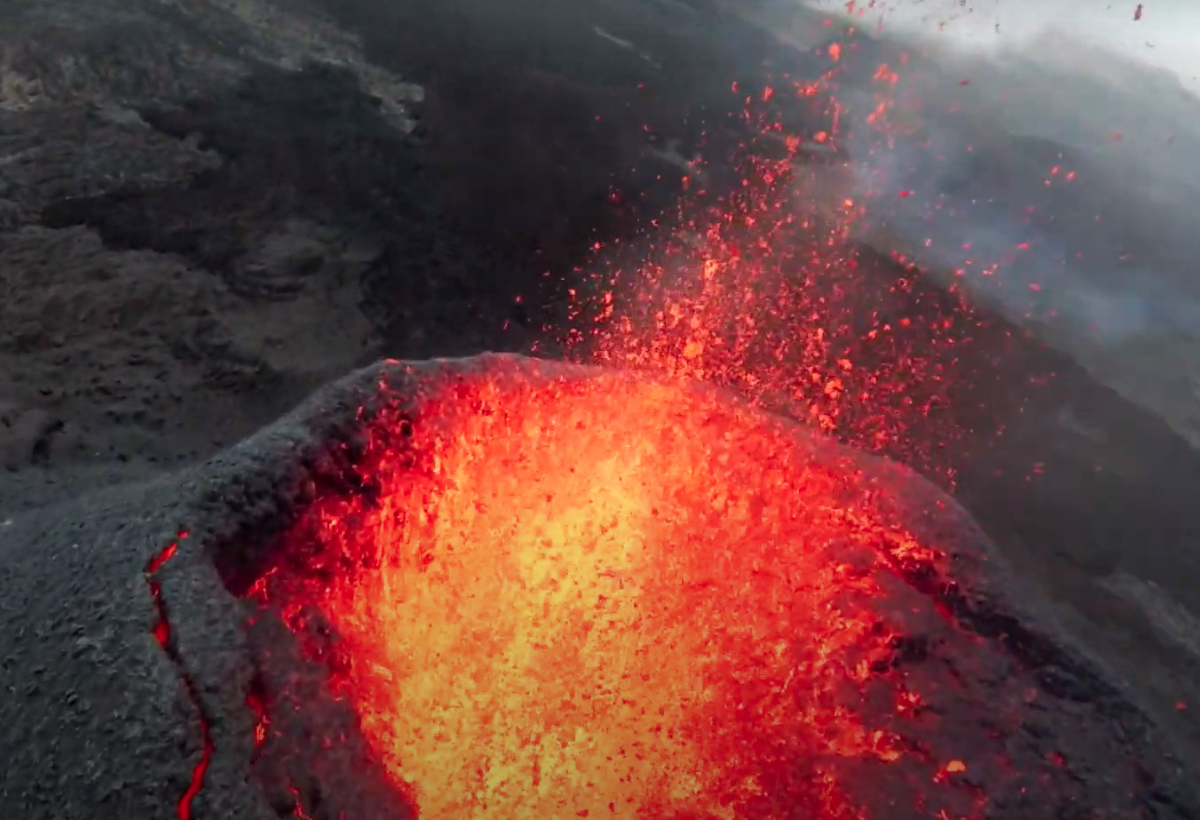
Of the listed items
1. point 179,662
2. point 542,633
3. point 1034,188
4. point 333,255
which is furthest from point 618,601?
point 1034,188

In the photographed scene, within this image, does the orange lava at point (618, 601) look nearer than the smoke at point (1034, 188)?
Yes

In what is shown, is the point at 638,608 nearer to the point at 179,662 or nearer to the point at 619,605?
the point at 619,605

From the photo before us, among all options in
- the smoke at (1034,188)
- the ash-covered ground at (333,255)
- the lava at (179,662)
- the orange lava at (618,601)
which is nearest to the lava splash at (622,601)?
the orange lava at (618,601)

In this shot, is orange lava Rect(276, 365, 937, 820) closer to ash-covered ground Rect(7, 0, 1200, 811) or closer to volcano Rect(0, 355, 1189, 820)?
volcano Rect(0, 355, 1189, 820)

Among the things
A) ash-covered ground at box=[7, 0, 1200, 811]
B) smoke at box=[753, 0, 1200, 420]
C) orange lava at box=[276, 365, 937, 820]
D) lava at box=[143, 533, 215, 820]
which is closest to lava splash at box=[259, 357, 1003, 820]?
orange lava at box=[276, 365, 937, 820]

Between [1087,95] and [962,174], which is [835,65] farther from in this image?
[1087,95]

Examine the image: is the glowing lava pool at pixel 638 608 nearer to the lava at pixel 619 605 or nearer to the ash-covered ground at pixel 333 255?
the lava at pixel 619 605

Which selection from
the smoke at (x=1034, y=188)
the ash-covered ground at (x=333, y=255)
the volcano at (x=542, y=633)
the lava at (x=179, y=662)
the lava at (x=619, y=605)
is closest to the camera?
the lava at (x=179, y=662)
